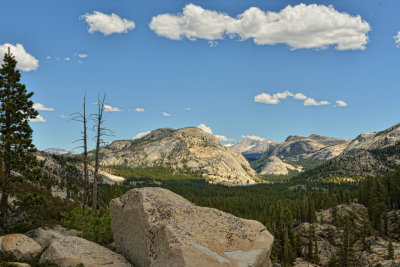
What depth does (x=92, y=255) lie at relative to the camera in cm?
1944

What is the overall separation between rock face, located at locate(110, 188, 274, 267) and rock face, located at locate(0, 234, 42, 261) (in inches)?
239

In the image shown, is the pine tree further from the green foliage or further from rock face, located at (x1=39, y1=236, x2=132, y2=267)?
rock face, located at (x1=39, y1=236, x2=132, y2=267)

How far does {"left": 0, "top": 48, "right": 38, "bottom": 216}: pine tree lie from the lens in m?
30.5

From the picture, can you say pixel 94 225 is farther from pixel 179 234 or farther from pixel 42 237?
pixel 179 234

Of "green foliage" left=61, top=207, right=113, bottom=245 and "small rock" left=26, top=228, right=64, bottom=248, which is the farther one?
"green foliage" left=61, top=207, right=113, bottom=245

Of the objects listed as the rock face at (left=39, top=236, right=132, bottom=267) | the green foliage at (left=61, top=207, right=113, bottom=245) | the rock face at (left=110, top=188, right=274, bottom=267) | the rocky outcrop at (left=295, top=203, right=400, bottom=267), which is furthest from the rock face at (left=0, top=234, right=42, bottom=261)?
the rocky outcrop at (left=295, top=203, right=400, bottom=267)

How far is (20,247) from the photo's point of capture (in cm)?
2086

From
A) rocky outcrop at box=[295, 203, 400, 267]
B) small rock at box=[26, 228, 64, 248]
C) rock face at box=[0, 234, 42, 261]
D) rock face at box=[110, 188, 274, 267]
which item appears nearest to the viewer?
rock face at box=[110, 188, 274, 267]

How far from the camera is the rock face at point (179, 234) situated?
15797 millimetres

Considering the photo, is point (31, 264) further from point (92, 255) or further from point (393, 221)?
point (393, 221)

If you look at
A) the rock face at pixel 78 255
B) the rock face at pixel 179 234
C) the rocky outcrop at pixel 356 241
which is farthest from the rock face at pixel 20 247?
the rocky outcrop at pixel 356 241

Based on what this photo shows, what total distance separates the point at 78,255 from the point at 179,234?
7699 millimetres

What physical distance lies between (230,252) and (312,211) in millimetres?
135307

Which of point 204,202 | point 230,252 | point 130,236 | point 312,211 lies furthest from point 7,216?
point 204,202
